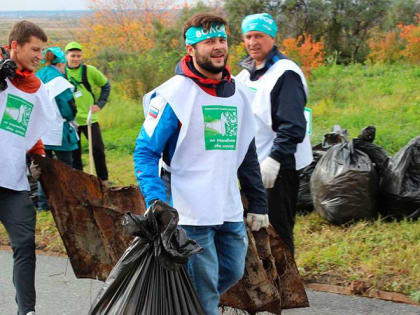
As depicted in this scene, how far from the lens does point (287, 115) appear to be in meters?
3.61

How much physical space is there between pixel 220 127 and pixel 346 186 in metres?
2.50

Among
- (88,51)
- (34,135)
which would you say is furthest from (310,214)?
(88,51)

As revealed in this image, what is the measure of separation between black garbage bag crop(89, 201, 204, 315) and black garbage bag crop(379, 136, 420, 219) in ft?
9.42

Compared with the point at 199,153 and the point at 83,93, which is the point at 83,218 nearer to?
the point at 199,153

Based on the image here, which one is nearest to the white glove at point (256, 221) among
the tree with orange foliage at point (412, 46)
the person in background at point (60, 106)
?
the person in background at point (60, 106)

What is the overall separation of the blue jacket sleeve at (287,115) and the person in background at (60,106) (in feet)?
A: 10.2

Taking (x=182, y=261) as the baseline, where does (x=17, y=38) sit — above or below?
above

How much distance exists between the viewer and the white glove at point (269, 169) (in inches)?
142

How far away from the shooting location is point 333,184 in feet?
16.8

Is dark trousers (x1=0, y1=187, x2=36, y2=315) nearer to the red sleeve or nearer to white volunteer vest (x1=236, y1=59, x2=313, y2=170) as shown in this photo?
the red sleeve

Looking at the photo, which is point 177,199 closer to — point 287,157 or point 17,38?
point 287,157

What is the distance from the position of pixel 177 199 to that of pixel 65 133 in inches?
143

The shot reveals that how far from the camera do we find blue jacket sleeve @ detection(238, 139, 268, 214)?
3.14 meters

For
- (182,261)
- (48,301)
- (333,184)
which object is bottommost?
(48,301)
